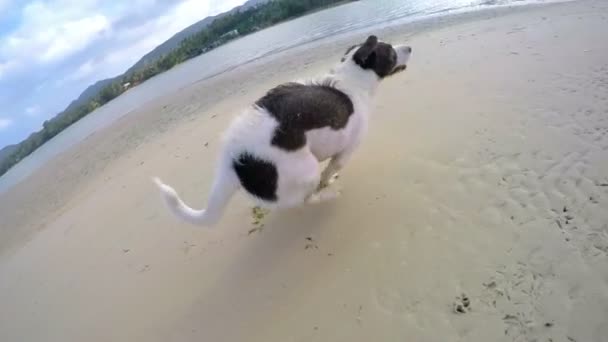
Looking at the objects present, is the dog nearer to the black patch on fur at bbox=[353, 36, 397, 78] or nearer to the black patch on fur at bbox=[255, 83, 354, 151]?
the black patch on fur at bbox=[255, 83, 354, 151]

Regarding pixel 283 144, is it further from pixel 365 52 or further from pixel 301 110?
pixel 365 52

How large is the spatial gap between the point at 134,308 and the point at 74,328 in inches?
26.2

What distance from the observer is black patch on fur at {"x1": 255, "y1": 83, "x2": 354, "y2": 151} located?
3.36 metres

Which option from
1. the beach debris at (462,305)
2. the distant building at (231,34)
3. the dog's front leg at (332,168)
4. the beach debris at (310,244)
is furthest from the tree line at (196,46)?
the beach debris at (462,305)

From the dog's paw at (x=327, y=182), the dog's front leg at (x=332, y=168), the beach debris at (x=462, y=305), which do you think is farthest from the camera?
the dog's paw at (x=327, y=182)

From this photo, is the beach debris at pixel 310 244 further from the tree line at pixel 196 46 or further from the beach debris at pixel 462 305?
the tree line at pixel 196 46

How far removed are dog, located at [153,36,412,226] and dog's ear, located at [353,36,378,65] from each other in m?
0.33

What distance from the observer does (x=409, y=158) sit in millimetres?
4496

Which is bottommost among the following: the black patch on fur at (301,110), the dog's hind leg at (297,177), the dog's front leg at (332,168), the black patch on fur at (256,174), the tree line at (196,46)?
the dog's front leg at (332,168)

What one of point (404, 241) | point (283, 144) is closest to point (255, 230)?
point (283, 144)

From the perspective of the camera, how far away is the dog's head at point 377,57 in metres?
4.31

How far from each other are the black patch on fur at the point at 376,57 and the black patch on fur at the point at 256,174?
1800mm

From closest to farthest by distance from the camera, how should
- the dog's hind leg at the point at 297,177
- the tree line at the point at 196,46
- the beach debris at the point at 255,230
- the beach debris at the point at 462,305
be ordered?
1. the beach debris at the point at 462,305
2. the dog's hind leg at the point at 297,177
3. the beach debris at the point at 255,230
4. the tree line at the point at 196,46

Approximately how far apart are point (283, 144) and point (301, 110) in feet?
1.29
